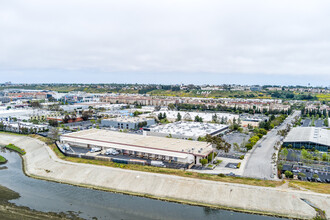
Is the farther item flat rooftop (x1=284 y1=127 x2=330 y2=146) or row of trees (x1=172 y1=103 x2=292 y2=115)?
row of trees (x1=172 y1=103 x2=292 y2=115)

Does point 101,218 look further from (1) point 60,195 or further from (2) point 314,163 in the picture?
(2) point 314,163

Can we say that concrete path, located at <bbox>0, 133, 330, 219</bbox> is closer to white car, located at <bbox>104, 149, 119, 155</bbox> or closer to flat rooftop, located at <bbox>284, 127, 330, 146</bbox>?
white car, located at <bbox>104, 149, 119, 155</bbox>

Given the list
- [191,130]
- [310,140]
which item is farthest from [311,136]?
[191,130]

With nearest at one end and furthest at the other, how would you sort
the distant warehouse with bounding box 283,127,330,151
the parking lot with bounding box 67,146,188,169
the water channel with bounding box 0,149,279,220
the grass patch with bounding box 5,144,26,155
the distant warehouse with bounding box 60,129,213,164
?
the water channel with bounding box 0,149,279,220 → the parking lot with bounding box 67,146,188,169 → the distant warehouse with bounding box 60,129,213,164 → the distant warehouse with bounding box 283,127,330,151 → the grass patch with bounding box 5,144,26,155

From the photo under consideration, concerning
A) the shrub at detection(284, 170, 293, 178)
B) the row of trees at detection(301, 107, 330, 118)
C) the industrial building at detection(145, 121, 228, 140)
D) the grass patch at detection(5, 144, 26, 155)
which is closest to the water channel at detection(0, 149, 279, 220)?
the shrub at detection(284, 170, 293, 178)

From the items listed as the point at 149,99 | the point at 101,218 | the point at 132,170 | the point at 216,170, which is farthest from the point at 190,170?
the point at 149,99

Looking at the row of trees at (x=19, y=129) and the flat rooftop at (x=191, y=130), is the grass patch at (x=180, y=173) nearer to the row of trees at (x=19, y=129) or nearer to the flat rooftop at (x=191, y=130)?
the flat rooftop at (x=191, y=130)
